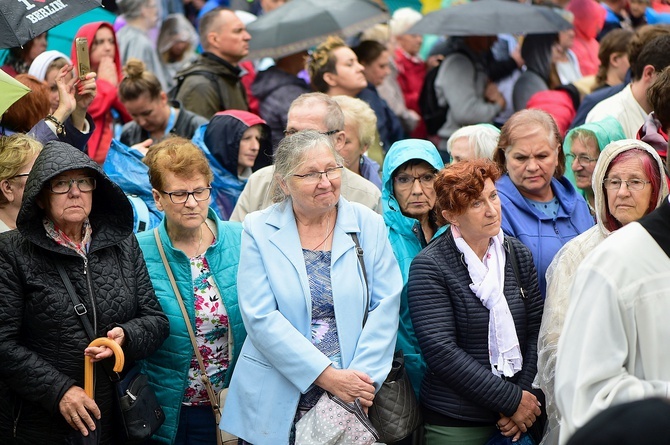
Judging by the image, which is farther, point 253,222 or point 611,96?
point 611,96

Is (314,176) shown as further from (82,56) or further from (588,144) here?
(588,144)

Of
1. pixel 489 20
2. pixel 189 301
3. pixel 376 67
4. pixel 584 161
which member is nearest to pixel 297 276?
pixel 189 301

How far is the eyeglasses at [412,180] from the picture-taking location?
5.39 meters

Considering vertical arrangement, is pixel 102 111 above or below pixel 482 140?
below

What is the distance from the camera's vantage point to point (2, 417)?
176 inches

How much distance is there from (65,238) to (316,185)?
1.17 meters

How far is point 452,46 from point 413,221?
13.5 feet

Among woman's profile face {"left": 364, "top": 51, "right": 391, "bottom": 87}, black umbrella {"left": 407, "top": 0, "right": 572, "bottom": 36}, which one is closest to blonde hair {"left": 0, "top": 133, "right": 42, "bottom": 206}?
woman's profile face {"left": 364, "top": 51, "right": 391, "bottom": 87}

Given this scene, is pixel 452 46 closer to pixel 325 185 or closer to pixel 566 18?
pixel 566 18

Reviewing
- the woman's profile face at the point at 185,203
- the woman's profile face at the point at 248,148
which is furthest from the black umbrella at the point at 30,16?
the woman's profile face at the point at 248,148

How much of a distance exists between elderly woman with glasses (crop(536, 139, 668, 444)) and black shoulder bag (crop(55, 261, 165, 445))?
1800mm

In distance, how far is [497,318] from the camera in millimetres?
4641

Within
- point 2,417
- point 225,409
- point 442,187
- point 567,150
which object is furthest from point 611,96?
point 2,417

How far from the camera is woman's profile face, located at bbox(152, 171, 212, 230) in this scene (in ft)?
16.1
